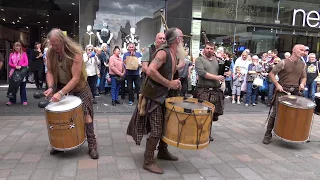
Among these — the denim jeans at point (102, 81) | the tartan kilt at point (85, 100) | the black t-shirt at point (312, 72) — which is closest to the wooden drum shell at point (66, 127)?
the tartan kilt at point (85, 100)

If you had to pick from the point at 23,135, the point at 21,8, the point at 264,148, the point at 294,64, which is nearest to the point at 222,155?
the point at 264,148

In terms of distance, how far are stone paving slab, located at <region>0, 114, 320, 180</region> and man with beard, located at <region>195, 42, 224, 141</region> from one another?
2.58 ft

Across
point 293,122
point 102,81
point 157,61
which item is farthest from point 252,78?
point 157,61

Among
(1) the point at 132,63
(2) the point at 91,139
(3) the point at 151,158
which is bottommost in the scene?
(3) the point at 151,158

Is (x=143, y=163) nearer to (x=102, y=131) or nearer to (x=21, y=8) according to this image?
(x=102, y=131)

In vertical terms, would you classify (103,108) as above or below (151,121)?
below

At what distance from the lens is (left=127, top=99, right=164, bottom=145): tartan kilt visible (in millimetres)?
3488

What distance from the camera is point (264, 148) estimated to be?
4773mm

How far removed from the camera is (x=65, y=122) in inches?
141

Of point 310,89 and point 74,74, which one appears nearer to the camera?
point 74,74

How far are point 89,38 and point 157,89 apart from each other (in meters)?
7.91

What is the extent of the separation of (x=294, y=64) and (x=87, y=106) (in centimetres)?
352

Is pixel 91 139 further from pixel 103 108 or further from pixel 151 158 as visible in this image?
pixel 103 108

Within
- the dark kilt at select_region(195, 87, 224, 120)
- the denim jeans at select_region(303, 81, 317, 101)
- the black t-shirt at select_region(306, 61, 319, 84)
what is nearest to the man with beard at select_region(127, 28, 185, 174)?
the dark kilt at select_region(195, 87, 224, 120)
